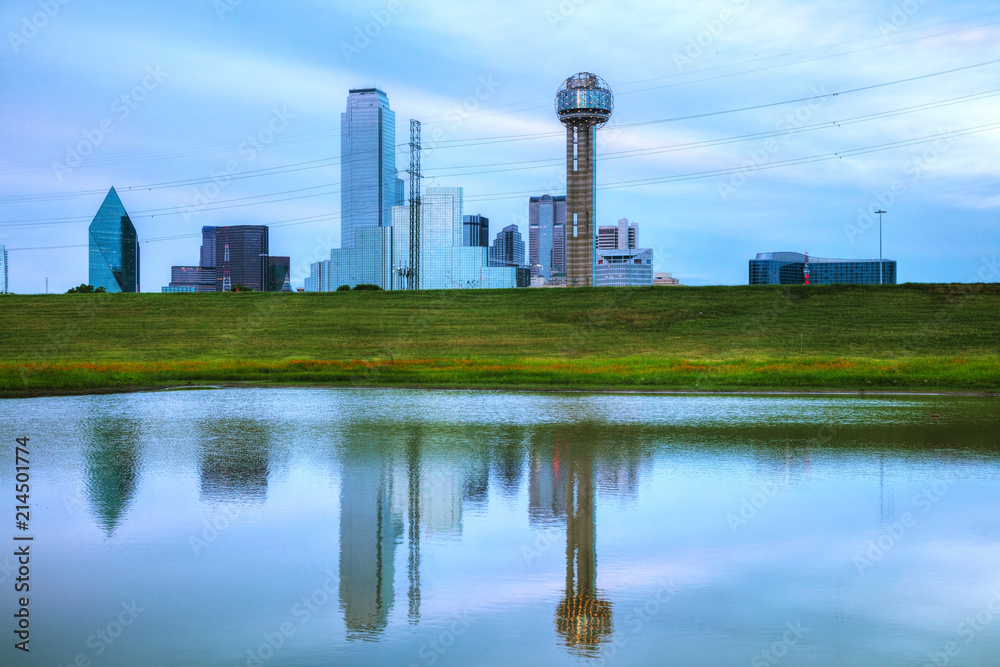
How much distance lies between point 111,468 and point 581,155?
135224 millimetres

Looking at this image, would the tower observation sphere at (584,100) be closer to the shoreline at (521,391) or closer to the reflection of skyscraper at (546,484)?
the shoreline at (521,391)

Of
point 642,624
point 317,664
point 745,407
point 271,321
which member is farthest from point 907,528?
point 271,321

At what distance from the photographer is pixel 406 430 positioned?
1722 cm

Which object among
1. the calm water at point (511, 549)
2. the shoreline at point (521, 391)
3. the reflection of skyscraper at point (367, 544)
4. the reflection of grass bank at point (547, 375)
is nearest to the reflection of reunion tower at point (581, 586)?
the calm water at point (511, 549)

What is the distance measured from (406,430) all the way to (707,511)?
28.7ft

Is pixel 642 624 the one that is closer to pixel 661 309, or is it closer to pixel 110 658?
pixel 110 658

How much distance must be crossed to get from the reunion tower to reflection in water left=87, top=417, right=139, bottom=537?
113m

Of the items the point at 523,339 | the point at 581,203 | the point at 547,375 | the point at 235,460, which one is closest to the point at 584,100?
the point at 581,203

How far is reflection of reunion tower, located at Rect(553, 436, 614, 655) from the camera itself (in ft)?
19.7

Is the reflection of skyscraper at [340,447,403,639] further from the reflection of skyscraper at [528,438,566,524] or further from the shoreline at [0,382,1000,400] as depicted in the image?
the shoreline at [0,382,1000,400]

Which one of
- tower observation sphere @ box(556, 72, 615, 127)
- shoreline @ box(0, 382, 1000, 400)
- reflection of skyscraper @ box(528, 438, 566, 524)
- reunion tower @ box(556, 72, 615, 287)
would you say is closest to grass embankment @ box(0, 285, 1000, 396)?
shoreline @ box(0, 382, 1000, 400)

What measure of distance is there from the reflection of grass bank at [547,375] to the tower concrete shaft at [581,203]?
97568 millimetres

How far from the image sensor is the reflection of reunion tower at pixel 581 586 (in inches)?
236

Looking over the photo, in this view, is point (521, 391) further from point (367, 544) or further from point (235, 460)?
point (367, 544)
